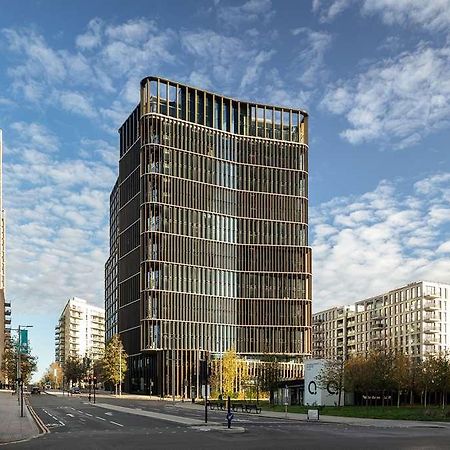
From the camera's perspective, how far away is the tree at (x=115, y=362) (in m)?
155

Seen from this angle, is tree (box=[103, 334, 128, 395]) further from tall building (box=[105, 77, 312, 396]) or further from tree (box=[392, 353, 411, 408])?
tree (box=[392, 353, 411, 408])

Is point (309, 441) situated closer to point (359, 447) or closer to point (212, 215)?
point (359, 447)

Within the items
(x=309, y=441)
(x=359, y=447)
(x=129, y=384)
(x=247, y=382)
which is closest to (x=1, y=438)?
(x=309, y=441)

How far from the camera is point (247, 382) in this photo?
145m

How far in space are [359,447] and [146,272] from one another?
407 feet

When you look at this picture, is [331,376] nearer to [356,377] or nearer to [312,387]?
[356,377]

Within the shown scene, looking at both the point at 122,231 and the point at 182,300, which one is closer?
the point at 182,300

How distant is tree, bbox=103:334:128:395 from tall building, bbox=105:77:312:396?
173 inches

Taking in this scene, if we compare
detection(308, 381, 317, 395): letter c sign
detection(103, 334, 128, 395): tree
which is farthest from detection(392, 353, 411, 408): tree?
detection(103, 334, 128, 395): tree

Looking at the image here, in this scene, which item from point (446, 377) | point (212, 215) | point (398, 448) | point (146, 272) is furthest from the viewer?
point (212, 215)

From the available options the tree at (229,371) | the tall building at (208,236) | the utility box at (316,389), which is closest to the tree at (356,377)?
the utility box at (316,389)

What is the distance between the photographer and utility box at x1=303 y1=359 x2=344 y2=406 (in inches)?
3610

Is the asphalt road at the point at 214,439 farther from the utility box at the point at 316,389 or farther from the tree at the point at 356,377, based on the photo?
the utility box at the point at 316,389

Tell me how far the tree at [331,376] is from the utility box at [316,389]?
369 millimetres
